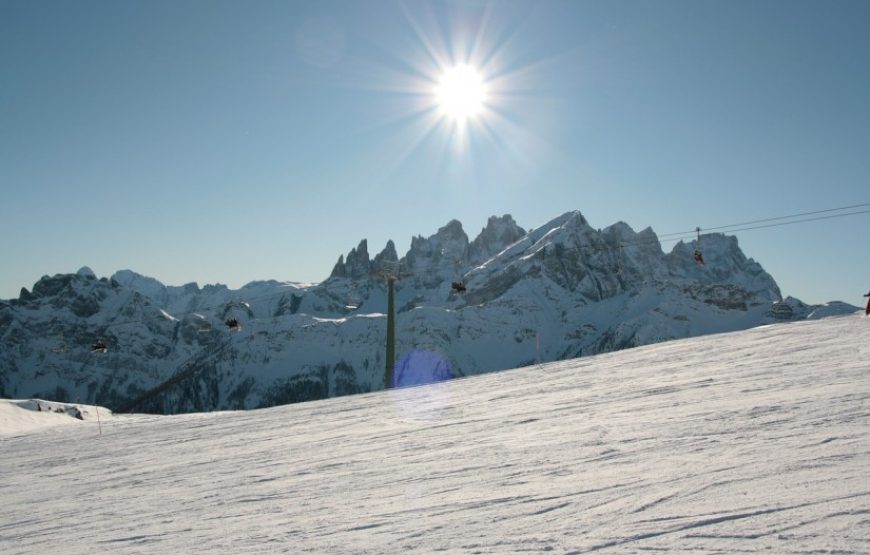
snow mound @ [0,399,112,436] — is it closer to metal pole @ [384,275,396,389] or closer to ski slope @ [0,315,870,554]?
ski slope @ [0,315,870,554]

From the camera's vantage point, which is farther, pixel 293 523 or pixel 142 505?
pixel 142 505

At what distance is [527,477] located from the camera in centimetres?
788

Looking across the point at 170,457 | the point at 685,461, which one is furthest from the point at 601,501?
the point at 170,457

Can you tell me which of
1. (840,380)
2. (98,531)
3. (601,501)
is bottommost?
(98,531)

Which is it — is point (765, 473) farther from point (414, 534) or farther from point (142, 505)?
point (142, 505)

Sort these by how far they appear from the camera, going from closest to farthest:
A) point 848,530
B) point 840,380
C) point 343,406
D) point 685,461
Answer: point 848,530 < point 685,461 < point 840,380 < point 343,406

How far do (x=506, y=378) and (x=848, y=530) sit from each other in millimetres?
18068

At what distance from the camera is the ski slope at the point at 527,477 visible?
5.61 metres

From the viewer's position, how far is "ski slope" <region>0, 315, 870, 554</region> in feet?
18.4

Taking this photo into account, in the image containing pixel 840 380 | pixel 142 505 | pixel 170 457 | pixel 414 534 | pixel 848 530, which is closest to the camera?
pixel 848 530

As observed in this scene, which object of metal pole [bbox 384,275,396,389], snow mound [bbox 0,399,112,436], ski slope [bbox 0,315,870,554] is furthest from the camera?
metal pole [bbox 384,275,396,389]

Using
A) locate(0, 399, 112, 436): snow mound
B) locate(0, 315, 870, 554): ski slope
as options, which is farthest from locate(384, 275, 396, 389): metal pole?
locate(0, 315, 870, 554): ski slope

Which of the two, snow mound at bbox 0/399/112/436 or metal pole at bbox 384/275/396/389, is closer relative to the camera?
snow mound at bbox 0/399/112/436

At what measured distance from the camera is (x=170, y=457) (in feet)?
Result: 48.1
